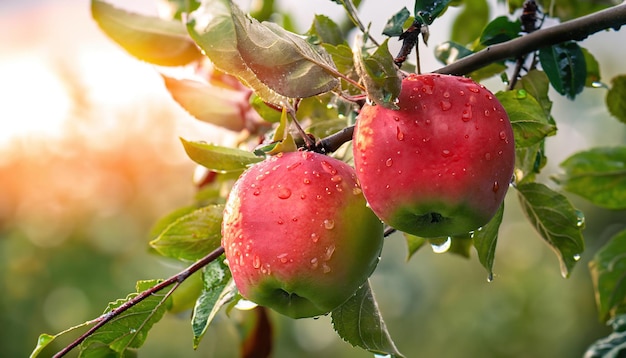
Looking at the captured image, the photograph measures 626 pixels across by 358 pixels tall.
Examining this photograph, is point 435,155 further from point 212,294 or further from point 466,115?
point 212,294

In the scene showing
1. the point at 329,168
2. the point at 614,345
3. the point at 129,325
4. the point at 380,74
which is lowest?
the point at 614,345

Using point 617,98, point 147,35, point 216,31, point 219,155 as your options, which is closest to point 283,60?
point 216,31

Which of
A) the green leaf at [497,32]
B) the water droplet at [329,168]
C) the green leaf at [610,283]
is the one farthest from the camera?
the green leaf at [610,283]

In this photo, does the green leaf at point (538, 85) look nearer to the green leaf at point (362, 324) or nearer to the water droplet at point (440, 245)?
the water droplet at point (440, 245)

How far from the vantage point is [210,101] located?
102 cm

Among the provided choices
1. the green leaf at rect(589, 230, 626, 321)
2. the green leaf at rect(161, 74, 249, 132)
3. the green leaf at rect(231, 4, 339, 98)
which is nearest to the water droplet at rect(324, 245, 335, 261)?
the green leaf at rect(231, 4, 339, 98)

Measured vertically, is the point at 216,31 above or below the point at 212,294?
above

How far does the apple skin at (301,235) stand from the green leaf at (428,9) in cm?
14

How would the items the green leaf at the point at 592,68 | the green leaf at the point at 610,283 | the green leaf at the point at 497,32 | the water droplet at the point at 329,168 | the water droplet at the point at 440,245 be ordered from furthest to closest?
1. the green leaf at the point at 610,283
2. the green leaf at the point at 592,68
3. the green leaf at the point at 497,32
4. the water droplet at the point at 440,245
5. the water droplet at the point at 329,168

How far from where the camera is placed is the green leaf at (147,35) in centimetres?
92

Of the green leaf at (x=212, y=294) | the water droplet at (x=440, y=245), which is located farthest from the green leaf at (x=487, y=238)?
the green leaf at (x=212, y=294)

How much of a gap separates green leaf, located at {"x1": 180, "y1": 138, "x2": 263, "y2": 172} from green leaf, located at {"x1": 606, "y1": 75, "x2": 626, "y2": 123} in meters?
0.58

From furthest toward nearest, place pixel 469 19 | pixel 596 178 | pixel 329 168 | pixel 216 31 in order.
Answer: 1. pixel 469 19
2. pixel 596 178
3. pixel 329 168
4. pixel 216 31

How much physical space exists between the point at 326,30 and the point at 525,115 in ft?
0.85
